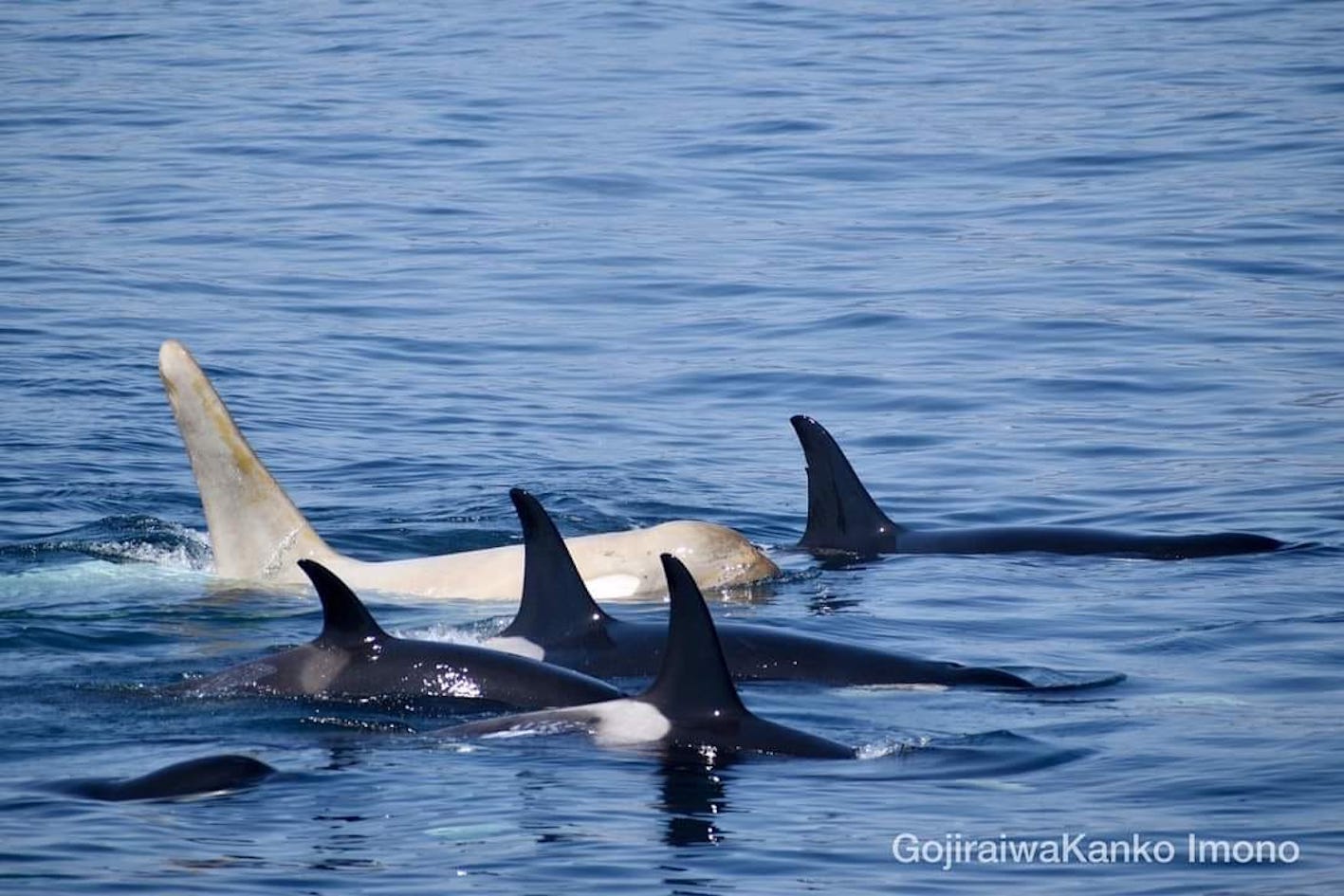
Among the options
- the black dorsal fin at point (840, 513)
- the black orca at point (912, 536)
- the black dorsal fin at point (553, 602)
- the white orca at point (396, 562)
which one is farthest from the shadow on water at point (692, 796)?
the black dorsal fin at point (840, 513)

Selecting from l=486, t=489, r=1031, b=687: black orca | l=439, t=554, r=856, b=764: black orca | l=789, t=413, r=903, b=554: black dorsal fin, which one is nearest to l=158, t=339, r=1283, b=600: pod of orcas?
l=789, t=413, r=903, b=554: black dorsal fin

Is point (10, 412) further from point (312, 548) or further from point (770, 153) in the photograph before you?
point (770, 153)

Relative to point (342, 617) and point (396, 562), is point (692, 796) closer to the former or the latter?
point (342, 617)

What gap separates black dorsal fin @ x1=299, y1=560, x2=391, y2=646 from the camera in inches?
408

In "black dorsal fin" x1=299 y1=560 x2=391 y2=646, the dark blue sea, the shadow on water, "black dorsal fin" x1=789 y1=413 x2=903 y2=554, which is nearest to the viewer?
the shadow on water

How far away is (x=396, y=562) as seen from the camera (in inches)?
552

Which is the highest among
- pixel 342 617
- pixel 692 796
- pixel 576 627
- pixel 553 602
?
pixel 342 617

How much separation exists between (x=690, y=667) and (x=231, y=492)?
454 cm

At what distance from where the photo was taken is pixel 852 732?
419 inches

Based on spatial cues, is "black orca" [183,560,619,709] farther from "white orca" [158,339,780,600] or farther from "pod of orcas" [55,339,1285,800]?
"white orca" [158,339,780,600]

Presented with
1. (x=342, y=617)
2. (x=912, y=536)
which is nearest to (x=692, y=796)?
(x=342, y=617)

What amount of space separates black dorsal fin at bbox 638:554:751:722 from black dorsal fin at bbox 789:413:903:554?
5072 millimetres

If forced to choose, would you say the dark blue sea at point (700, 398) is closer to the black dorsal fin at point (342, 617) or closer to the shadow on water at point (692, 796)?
the shadow on water at point (692, 796)

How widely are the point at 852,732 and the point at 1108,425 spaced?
8.64 metres
